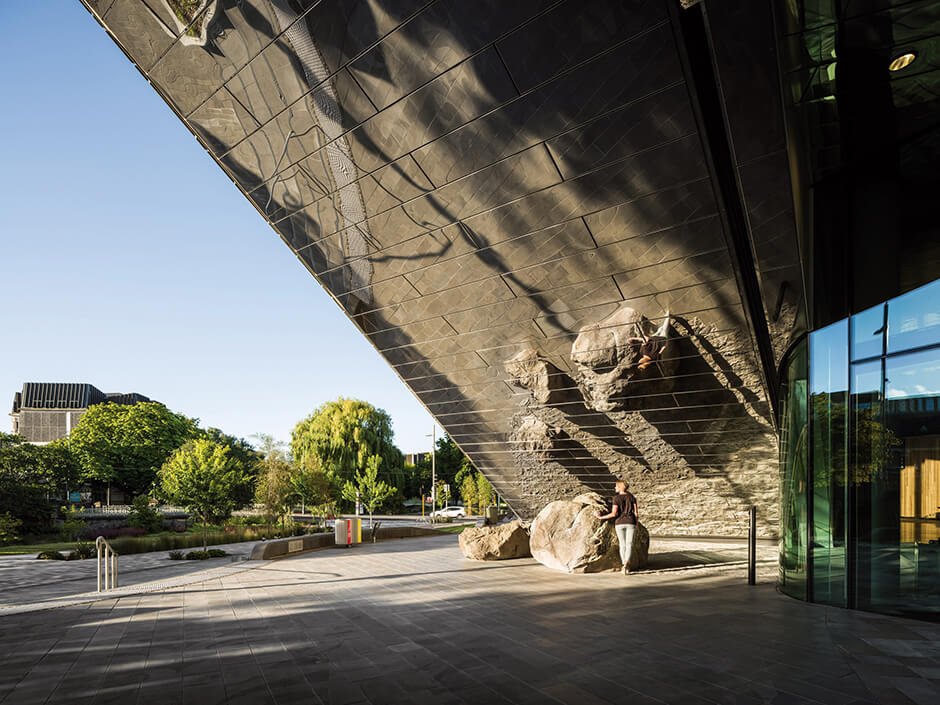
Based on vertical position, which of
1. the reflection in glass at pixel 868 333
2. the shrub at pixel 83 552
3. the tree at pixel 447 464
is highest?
the reflection in glass at pixel 868 333

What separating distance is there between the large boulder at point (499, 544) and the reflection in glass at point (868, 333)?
8.32 m

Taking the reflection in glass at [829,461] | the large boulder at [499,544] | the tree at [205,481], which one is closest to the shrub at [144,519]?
the tree at [205,481]

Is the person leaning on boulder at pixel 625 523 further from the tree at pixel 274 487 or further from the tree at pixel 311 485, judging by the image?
the tree at pixel 311 485

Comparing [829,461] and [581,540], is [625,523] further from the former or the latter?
[829,461]

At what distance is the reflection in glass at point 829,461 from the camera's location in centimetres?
806

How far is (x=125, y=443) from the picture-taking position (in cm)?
6000

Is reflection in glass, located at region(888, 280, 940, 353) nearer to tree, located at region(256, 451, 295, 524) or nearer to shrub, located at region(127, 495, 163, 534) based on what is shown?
tree, located at region(256, 451, 295, 524)

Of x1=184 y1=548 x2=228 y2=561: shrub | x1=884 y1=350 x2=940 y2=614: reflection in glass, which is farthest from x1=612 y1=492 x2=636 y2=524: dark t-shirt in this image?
x1=184 y1=548 x2=228 y2=561: shrub

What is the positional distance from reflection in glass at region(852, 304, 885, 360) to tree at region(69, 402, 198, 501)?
6044cm

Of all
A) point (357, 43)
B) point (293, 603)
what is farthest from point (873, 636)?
point (357, 43)

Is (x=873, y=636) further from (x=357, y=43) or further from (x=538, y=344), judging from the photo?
(x=357, y=43)

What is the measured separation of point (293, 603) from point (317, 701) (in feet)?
14.4

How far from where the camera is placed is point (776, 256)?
8.77 metres

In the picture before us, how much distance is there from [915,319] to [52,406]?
12307 centimetres
